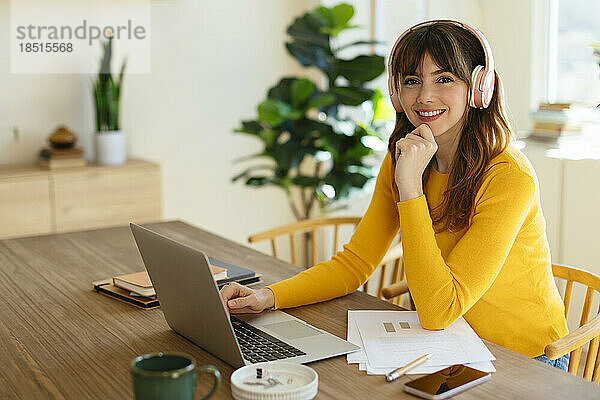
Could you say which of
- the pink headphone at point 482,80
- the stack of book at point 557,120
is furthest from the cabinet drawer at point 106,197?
the pink headphone at point 482,80

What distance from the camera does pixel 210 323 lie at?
1.30m

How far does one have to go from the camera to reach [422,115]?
1697mm

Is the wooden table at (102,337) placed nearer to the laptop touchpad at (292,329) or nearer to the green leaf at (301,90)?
the laptop touchpad at (292,329)

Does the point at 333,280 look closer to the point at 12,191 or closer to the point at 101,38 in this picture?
the point at 12,191

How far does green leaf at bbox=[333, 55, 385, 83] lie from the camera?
334 cm

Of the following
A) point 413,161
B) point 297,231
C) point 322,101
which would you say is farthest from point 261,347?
point 322,101

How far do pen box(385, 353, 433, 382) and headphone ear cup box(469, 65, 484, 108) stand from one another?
64cm

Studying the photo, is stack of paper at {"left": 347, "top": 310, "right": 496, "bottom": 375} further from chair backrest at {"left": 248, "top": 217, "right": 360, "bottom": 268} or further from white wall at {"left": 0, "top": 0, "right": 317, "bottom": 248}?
white wall at {"left": 0, "top": 0, "right": 317, "bottom": 248}

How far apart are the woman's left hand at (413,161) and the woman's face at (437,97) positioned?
4 cm

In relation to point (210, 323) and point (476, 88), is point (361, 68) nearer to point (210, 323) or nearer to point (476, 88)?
point (476, 88)

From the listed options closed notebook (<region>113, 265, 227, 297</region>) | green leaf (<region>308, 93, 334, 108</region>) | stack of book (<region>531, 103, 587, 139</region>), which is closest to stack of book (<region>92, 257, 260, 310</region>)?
closed notebook (<region>113, 265, 227, 297</region>)

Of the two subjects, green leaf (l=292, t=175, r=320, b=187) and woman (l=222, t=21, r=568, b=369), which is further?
green leaf (l=292, t=175, r=320, b=187)

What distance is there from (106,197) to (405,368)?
8.47ft

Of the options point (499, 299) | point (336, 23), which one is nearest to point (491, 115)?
point (499, 299)
